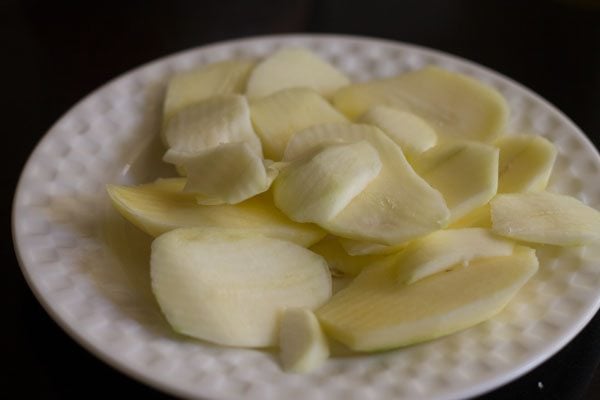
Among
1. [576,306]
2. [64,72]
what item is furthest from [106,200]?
[576,306]

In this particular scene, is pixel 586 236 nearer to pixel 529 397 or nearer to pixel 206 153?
pixel 529 397

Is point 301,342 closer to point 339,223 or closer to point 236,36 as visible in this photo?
point 339,223

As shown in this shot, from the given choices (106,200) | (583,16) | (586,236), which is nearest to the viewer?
(586,236)

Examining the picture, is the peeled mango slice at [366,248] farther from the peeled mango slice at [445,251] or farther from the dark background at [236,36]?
the dark background at [236,36]

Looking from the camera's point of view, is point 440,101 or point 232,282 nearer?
point 232,282

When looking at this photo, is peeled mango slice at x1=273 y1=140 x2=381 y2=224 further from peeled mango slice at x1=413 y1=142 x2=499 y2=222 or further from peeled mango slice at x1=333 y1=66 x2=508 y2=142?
peeled mango slice at x1=333 y1=66 x2=508 y2=142

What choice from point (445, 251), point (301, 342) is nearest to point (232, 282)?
point (301, 342)

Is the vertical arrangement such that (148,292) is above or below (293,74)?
below
